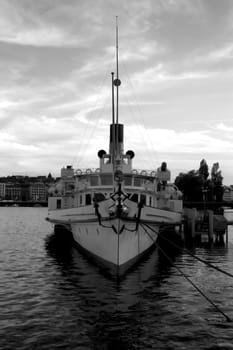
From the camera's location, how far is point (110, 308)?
14.2 meters

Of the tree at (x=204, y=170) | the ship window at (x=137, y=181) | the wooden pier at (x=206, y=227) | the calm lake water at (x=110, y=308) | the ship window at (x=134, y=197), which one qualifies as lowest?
the calm lake water at (x=110, y=308)

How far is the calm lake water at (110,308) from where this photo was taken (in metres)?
11.4

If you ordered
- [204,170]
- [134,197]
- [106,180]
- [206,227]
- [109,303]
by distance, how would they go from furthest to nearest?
1. [204,170]
2. [206,227]
3. [106,180]
4. [134,197]
5. [109,303]

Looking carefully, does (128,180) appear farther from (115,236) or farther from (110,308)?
(110,308)

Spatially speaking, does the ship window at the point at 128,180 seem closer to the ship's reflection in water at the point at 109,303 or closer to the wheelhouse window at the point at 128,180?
the wheelhouse window at the point at 128,180

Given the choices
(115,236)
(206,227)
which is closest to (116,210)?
(115,236)

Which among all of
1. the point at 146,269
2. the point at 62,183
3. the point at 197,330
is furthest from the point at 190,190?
the point at 197,330

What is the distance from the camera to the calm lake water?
1141 cm

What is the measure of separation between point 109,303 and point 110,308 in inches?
23.5

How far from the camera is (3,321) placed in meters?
12.8

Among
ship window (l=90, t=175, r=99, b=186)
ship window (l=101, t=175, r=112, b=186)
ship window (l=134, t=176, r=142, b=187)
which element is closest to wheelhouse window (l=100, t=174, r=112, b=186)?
ship window (l=101, t=175, r=112, b=186)

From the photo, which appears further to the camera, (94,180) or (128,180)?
(94,180)

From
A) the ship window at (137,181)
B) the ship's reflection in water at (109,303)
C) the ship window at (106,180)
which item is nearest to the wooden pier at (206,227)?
the ship window at (137,181)

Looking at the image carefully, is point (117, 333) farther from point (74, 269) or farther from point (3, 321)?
point (74, 269)
